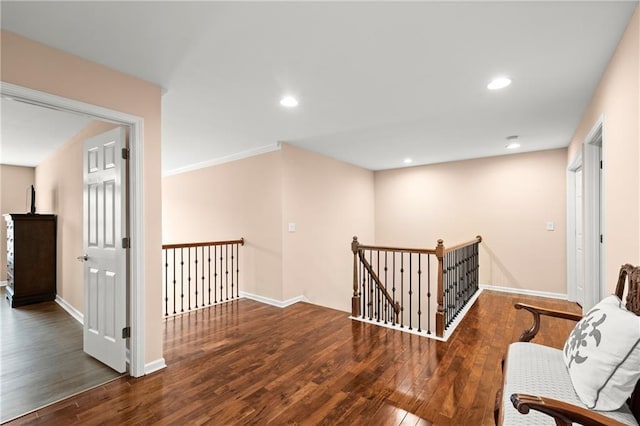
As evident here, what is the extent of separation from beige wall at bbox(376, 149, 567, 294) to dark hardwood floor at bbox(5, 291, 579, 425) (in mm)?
1580

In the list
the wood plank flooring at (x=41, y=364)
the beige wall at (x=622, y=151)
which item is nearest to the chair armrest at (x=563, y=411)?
the beige wall at (x=622, y=151)

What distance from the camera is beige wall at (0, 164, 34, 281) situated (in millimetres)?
5551

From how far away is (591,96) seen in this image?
266 centimetres

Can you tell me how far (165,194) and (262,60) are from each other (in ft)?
18.6

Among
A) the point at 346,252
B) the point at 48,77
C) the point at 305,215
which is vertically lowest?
the point at 346,252

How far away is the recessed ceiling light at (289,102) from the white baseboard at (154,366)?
259 cm

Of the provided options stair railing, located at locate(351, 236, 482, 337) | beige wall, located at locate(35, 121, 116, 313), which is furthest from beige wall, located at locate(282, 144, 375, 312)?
beige wall, located at locate(35, 121, 116, 313)

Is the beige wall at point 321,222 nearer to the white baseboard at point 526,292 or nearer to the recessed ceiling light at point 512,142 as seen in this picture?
the white baseboard at point 526,292

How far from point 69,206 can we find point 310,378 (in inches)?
161

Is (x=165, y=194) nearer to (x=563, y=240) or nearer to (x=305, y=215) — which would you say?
(x=305, y=215)

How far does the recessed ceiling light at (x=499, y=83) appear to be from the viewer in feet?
7.76

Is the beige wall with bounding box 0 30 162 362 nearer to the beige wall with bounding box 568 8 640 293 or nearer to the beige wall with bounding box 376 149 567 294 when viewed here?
the beige wall with bounding box 568 8 640 293

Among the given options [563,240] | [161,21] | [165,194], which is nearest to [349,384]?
[161,21]

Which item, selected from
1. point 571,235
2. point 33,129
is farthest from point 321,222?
point 33,129
